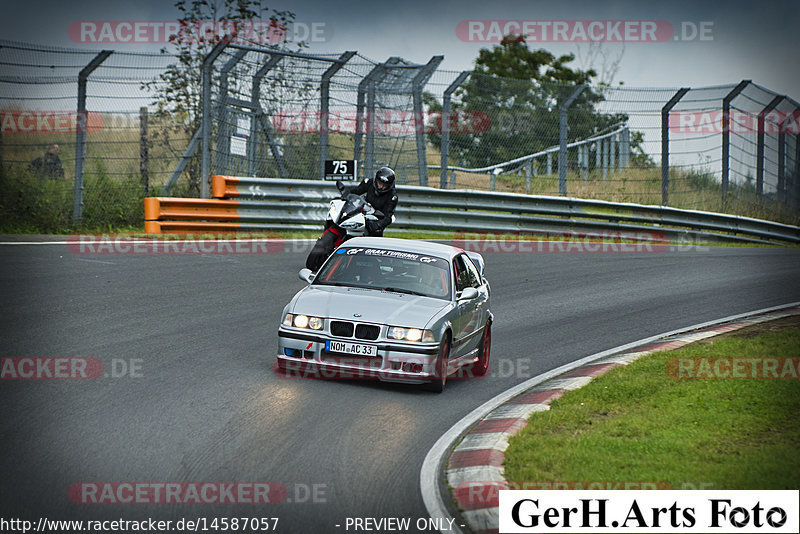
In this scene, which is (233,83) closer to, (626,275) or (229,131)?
(229,131)

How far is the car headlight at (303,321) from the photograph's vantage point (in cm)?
873

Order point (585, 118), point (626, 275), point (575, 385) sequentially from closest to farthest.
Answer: point (575, 385)
point (626, 275)
point (585, 118)

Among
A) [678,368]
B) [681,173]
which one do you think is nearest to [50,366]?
[678,368]

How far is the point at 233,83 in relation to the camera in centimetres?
1956

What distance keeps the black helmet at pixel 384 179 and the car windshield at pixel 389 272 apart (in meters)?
3.38

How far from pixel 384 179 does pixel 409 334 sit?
5.08 m

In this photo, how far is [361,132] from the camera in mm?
20703

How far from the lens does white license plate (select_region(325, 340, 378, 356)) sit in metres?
8.57

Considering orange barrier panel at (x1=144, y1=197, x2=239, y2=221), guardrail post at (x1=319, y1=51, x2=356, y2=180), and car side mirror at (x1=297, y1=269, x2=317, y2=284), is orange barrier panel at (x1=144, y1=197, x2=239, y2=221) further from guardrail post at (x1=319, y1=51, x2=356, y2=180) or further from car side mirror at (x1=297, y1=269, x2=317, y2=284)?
car side mirror at (x1=297, y1=269, x2=317, y2=284)

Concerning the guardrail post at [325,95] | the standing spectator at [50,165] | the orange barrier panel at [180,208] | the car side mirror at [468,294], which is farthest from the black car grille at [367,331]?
the guardrail post at [325,95]

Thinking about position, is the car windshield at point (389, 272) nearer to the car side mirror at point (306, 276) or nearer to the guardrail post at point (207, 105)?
the car side mirror at point (306, 276)

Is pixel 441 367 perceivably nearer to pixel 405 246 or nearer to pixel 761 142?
pixel 405 246

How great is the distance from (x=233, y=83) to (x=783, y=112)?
1381 centimetres

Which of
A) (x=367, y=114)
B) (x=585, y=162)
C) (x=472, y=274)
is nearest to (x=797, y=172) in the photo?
(x=585, y=162)
